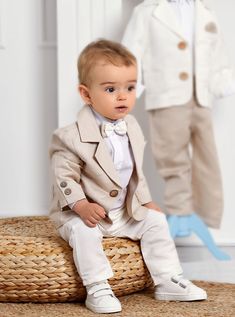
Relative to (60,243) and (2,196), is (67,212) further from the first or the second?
(2,196)

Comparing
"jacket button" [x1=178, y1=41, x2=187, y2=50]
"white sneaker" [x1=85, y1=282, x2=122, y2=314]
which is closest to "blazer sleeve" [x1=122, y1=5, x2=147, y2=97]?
"jacket button" [x1=178, y1=41, x2=187, y2=50]

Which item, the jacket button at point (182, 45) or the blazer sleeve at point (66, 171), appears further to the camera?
the jacket button at point (182, 45)

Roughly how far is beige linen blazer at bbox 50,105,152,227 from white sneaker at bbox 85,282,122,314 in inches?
8.4

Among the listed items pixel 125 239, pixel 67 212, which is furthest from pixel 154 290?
pixel 67 212

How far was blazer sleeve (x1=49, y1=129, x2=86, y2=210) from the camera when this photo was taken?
2.24 meters

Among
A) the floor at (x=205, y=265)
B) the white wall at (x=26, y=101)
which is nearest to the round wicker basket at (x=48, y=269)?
the floor at (x=205, y=265)

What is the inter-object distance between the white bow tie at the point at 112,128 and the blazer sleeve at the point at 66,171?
102 mm

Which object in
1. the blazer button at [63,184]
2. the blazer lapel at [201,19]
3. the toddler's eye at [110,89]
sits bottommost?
the blazer button at [63,184]

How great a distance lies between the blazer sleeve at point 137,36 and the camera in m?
3.06

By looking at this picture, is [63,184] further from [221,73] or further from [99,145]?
[221,73]

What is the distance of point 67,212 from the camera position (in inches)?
90.3

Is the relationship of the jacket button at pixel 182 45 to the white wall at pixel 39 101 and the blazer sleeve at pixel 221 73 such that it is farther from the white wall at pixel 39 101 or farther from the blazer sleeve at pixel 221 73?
the white wall at pixel 39 101

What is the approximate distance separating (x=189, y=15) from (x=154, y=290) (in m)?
1.18

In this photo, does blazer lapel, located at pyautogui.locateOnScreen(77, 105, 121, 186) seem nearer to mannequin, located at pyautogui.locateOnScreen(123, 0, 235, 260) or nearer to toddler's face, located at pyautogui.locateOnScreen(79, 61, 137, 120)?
toddler's face, located at pyautogui.locateOnScreen(79, 61, 137, 120)
